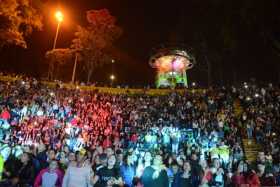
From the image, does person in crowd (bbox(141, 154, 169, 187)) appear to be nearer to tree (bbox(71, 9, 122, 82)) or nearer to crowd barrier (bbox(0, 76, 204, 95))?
crowd barrier (bbox(0, 76, 204, 95))

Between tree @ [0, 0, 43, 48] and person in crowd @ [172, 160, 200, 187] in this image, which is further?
tree @ [0, 0, 43, 48]

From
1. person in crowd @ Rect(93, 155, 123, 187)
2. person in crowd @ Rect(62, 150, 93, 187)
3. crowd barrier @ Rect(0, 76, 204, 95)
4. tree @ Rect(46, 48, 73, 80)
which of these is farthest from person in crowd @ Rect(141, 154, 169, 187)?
tree @ Rect(46, 48, 73, 80)

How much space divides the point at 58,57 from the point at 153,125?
18.4 meters

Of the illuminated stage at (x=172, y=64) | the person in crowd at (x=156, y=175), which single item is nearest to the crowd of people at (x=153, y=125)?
the person in crowd at (x=156, y=175)

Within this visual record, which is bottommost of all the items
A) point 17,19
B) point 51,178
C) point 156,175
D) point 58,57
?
point 51,178

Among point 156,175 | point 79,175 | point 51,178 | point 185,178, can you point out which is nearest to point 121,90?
point 185,178

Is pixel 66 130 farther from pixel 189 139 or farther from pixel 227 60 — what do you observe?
pixel 227 60

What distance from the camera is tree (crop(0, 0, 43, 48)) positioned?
29.5 metres

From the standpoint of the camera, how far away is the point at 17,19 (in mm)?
30859

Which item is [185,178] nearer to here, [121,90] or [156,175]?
[156,175]

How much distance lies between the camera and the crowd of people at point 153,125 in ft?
41.2

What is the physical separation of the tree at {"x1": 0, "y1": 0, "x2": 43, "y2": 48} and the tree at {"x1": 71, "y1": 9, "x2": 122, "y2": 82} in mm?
5669

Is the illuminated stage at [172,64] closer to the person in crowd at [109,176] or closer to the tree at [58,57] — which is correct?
the tree at [58,57]

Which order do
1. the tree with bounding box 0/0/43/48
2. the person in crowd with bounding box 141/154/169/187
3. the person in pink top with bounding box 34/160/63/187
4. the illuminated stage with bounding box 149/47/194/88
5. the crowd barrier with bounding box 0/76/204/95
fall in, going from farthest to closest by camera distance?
the illuminated stage with bounding box 149/47/194/88 → the tree with bounding box 0/0/43/48 → the crowd barrier with bounding box 0/76/204/95 → the person in crowd with bounding box 141/154/169/187 → the person in pink top with bounding box 34/160/63/187
